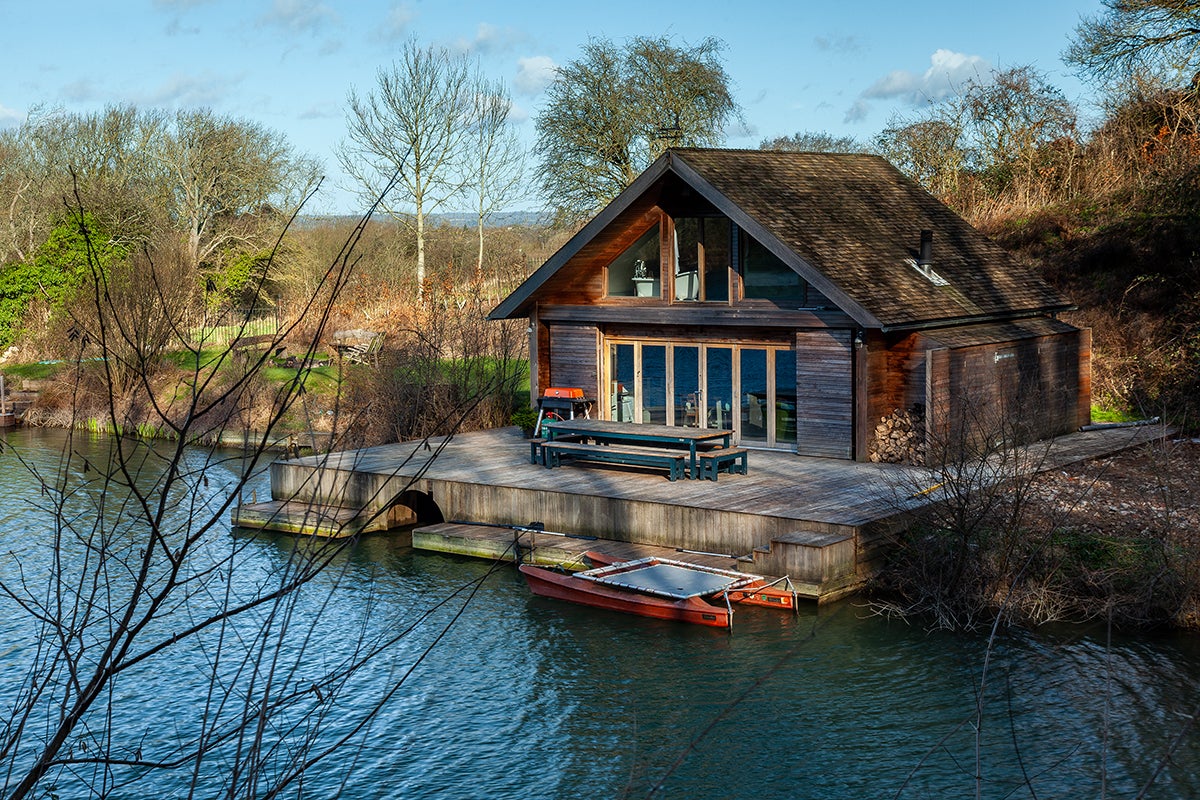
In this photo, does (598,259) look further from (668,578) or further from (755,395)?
(668,578)

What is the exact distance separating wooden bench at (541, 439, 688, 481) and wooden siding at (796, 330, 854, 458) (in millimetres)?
2057

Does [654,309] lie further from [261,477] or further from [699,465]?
[261,477]

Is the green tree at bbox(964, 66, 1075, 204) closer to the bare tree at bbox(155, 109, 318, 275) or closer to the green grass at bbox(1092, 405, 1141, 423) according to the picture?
the green grass at bbox(1092, 405, 1141, 423)

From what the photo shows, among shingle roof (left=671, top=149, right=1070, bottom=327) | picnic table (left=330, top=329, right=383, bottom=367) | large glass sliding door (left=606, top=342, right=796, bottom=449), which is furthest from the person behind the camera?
picnic table (left=330, top=329, right=383, bottom=367)

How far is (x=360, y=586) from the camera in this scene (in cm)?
1564

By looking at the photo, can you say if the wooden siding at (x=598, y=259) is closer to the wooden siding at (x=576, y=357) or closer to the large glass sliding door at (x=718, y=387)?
the wooden siding at (x=576, y=357)

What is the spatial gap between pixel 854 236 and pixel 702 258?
2339mm

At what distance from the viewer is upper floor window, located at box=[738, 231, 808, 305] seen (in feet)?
60.5

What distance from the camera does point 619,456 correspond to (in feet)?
56.9

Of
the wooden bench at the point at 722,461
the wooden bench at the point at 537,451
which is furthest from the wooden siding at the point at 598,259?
the wooden bench at the point at 722,461

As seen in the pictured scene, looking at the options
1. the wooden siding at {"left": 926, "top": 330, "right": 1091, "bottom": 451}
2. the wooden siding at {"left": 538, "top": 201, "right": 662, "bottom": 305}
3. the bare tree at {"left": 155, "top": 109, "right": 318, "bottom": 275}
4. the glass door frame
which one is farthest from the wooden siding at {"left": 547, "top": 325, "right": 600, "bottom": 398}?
the bare tree at {"left": 155, "top": 109, "right": 318, "bottom": 275}

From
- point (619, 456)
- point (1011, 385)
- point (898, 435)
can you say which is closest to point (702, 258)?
point (619, 456)

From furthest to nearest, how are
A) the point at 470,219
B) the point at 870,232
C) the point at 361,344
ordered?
the point at 470,219 < the point at 361,344 < the point at 870,232

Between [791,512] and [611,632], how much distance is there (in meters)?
2.59
